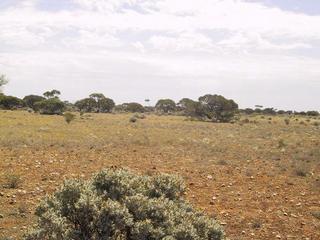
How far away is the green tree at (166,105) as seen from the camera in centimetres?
9525

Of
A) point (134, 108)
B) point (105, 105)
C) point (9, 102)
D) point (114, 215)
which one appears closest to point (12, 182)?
point (114, 215)

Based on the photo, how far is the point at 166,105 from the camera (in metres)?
97.1

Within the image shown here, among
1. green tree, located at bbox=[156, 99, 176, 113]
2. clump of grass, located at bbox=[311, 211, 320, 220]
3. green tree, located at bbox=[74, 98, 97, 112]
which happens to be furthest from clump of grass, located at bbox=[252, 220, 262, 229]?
green tree, located at bbox=[156, 99, 176, 113]

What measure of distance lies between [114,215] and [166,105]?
91.0 m

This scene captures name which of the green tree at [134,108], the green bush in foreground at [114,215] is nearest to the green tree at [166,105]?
the green tree at [134,108]

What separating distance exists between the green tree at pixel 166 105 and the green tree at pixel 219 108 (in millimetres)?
32392

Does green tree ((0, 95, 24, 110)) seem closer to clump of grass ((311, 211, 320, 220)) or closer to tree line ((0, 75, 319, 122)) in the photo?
tree line ((0, 75, 319, 122))

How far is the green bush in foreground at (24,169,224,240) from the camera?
617 cm

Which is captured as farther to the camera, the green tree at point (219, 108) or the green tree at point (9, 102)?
the green tree at point (9, 102)

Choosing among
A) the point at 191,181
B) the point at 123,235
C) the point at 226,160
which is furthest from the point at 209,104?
the point at 123,235

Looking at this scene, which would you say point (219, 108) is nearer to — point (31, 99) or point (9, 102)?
point (9, 102)

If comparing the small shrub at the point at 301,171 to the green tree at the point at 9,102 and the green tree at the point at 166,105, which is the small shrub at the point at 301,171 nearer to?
the green tree at the point at 9,102

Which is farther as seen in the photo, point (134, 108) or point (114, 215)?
point (134, 108)

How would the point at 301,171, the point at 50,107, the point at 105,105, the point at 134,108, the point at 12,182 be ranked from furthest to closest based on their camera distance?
the point at 134,108
the point at 105,105
the point at 50,107
the point at 301,171
the point at 12,182
